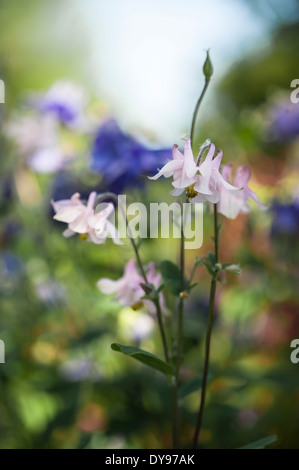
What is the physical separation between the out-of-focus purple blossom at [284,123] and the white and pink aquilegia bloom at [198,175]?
0.80 meters

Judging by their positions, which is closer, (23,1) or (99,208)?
(99,208)

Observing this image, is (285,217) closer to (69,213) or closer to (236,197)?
(236,197)

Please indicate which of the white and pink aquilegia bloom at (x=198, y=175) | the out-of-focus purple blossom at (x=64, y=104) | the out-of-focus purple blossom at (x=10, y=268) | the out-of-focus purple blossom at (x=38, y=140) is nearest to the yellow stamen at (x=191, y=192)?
the white and pink aquilegia bloom at (x=198, y=175)

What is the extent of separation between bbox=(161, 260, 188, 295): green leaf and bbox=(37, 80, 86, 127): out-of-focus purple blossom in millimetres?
650

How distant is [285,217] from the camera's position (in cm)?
108

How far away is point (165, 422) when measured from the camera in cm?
102

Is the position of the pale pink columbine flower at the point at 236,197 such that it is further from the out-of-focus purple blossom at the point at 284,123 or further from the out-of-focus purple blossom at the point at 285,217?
the out-of-focus purple blossom at the point at 284,123

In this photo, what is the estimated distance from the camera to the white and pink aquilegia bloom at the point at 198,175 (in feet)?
1.49

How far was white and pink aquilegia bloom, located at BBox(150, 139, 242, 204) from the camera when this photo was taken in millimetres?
454

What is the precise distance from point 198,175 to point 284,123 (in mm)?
840

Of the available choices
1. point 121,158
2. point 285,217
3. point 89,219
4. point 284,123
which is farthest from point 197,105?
point 284,123

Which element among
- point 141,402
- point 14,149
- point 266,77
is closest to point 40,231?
point 14,149
